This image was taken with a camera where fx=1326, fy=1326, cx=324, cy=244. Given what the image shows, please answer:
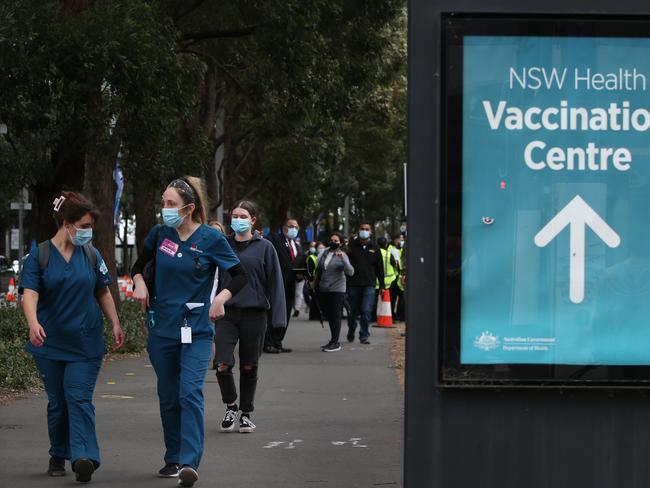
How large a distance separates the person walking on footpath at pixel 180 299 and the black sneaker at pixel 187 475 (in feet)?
0.55

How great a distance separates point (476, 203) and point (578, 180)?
17.1 inches

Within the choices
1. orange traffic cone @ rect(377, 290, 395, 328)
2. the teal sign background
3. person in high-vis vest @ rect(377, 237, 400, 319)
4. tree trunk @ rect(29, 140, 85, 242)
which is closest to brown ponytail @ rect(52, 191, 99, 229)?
the teal sign background

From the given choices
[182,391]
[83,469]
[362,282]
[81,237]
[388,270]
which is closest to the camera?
[83,469]

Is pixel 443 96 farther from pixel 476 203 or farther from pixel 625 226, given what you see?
pixel 625 226

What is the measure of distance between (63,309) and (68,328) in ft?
0.39

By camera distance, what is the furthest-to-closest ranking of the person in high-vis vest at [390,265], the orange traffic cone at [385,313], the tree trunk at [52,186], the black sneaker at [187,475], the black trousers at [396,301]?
the black trousers at [396,301]
the orange traffic cone at [385,313]
the person in high-vis vest at [390,265]
the tree trunk at [52,186]
the black sneaker at [187,475]

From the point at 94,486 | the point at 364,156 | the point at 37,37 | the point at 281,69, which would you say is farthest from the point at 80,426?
the point at 364,156

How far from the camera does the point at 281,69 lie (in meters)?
20.7

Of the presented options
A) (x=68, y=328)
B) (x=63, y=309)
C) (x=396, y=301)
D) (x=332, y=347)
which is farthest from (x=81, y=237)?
(x=396, y=301)

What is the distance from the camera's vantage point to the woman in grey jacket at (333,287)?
751 inches

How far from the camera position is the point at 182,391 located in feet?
25.7

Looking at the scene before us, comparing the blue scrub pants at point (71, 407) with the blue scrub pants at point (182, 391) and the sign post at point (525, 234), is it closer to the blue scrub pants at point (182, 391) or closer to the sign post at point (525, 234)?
the blue scrub pants at point (182, 391)

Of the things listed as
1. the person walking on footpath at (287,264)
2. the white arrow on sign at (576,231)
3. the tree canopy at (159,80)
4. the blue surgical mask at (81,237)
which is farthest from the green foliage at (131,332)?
the white arrow on sign at (576,231)

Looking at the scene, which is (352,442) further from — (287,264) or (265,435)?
(287,264)
